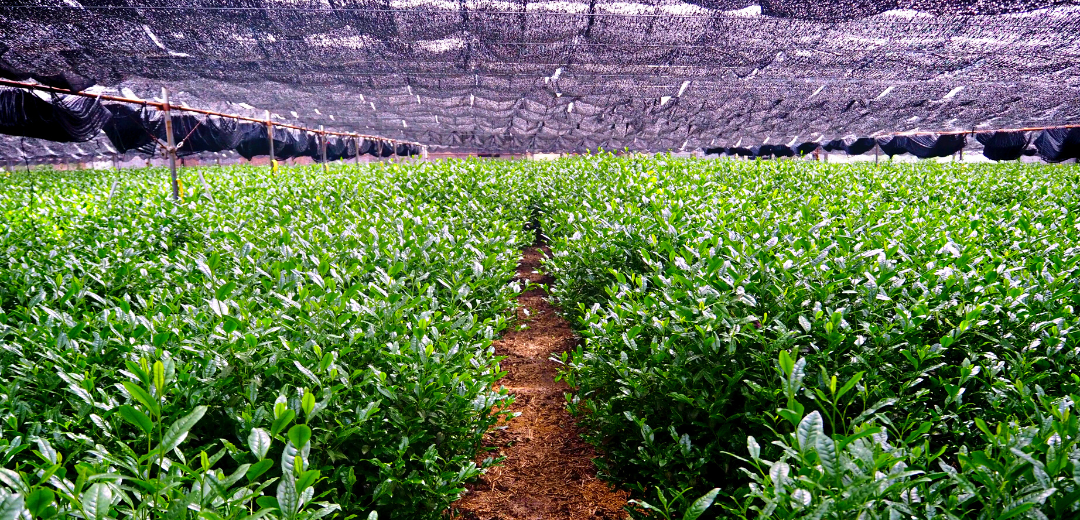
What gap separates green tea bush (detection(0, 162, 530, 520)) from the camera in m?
1.30

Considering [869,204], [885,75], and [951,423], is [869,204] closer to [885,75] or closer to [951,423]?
[951,423]

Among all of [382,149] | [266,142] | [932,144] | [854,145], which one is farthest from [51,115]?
[854,145]

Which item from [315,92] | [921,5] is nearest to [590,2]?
[921,5]

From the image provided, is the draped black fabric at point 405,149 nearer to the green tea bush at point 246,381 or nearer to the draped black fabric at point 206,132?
the draped black fabric at point 206,132

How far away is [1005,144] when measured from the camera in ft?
59.6

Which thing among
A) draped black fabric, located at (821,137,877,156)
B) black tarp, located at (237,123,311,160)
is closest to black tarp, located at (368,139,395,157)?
black tarp, located at (237,123,311,160)

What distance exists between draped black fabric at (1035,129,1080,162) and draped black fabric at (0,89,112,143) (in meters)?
20.0

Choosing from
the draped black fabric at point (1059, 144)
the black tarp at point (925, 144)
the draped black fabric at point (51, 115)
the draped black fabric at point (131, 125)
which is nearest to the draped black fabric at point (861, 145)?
the black tarp at point (925, 144)

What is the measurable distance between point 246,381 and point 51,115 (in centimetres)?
995

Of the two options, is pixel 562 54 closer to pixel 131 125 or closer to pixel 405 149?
pixel 131 125

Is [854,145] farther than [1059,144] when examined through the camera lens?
Yes

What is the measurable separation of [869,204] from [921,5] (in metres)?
3.16

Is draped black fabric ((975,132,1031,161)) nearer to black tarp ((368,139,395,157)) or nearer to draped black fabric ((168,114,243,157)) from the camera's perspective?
draped black fabric ((168,114,243,157))

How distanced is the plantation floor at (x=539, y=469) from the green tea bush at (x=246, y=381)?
556mm
